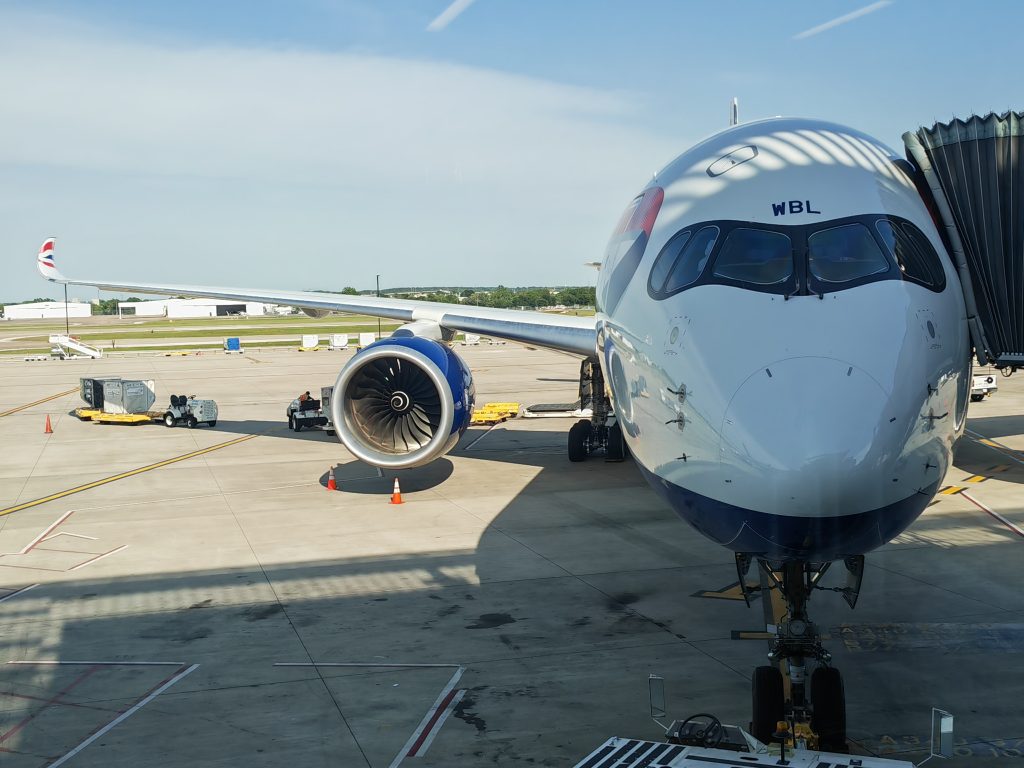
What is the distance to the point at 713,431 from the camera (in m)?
6.16

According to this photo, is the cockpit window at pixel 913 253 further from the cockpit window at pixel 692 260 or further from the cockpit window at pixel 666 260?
the cockpit window at pixel 666 260


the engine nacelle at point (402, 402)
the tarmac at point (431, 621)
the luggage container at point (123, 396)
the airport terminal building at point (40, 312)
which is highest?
the engine nacelle at point (402, 402)

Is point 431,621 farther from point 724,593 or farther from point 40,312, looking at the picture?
point 40,312

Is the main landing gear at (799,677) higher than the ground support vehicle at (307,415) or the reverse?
higher

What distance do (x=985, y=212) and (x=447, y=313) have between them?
1116 cm

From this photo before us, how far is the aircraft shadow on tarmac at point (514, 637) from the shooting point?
8.02 metres

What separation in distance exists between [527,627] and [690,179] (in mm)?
5033

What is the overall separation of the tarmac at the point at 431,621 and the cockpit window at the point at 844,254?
2.80 meters

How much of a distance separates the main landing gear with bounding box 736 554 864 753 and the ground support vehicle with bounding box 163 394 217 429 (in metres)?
23.3

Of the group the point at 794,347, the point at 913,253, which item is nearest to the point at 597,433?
the point at 913,253

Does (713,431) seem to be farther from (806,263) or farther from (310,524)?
(310,524)

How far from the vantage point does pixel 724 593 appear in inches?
452

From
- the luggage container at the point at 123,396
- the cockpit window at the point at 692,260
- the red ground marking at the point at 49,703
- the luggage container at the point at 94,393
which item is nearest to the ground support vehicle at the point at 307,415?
the luggage container at the point at 123,396

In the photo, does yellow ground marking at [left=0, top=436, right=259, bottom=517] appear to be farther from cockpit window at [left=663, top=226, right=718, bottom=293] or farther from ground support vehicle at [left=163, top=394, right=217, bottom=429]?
cockpit window at [left=663, top=226, right=718, bottom=293]
